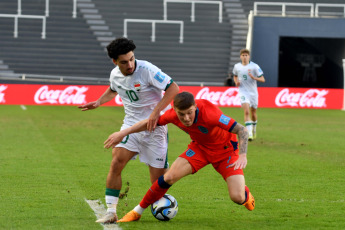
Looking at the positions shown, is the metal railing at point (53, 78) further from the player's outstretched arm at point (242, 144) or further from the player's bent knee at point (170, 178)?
the player's outstretched arm at point (242, 144)

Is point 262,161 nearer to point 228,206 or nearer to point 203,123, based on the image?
point 228,206

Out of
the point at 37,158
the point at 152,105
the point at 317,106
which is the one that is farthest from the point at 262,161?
the point at 317,106

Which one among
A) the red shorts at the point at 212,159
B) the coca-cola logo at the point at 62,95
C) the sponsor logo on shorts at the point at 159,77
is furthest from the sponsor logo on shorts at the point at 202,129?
the coca-cola logo at the point at 62,95

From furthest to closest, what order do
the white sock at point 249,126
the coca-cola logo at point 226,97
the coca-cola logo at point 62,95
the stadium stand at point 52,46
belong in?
the stadium stand at point 52,46 → the coca-cola logo at point 226,97 → the coca-cola logo at point 62,95 → the white sock at point 249,126

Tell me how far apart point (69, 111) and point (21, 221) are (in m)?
19.9

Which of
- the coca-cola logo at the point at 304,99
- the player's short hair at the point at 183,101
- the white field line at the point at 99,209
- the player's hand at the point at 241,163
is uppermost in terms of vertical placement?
the player's short hair at the point at 183,101

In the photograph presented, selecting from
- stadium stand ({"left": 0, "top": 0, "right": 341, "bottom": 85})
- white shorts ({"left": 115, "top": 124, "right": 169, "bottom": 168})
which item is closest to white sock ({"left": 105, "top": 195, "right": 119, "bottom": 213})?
white shorts ({"left": 115, "top": 124, "right": 169, "bottom": 168})

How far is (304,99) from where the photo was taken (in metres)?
32.3

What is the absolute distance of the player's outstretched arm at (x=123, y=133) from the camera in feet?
22.3

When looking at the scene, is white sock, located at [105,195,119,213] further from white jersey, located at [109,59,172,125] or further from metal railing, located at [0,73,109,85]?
metal railing, located at [0,73,109,85]

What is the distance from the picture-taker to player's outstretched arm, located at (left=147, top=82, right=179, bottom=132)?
7.02 m

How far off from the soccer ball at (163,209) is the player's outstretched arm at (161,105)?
82 cm

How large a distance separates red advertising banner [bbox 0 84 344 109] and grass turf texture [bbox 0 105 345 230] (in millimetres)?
11036

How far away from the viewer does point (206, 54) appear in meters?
37.1
